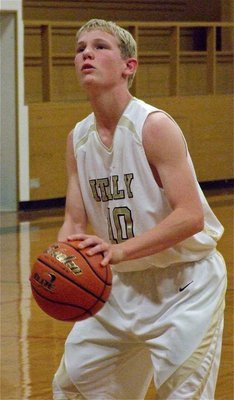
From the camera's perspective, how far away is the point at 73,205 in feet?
11.2

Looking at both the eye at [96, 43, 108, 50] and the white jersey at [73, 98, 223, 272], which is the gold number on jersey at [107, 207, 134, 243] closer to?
the white jersey at [73, 98, 223, 272]

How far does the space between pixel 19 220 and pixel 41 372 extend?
226 inches

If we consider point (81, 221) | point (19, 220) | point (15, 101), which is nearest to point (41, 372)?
point (81, 221)

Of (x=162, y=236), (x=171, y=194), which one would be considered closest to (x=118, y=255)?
(x=162, y=236)

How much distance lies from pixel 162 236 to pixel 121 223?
10.2 inches

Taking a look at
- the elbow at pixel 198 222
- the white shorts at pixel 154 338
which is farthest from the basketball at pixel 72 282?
the elbow at pixel 198 222

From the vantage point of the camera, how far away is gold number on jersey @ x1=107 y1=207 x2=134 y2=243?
3246 millimetres

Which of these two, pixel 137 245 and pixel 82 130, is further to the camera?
pixel 82 130

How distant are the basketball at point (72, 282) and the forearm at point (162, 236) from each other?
3.9 inches

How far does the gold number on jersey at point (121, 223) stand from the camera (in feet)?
10.6

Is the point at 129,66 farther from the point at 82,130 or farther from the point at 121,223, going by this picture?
the point at 121,223

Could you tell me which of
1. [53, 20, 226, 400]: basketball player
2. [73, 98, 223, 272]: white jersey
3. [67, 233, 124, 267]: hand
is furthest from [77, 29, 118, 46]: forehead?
[67, 233, 124, 267]: hand

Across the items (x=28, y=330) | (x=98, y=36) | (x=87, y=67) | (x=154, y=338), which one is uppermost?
(x=98, y=36)

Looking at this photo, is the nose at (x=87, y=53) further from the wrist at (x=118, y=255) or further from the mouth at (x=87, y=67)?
the wrist at (x=118, y=255)
